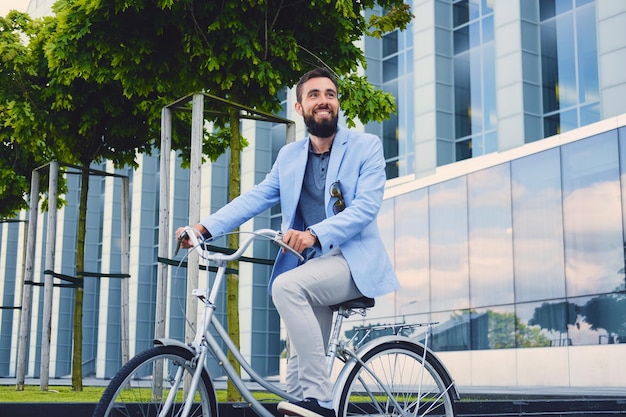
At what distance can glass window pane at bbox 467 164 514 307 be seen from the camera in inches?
927

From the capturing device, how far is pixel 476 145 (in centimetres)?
2480

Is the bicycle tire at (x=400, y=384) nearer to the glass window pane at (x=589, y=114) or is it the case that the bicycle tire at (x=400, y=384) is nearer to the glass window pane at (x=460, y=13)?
the glass window pane at (x=589, y=114)

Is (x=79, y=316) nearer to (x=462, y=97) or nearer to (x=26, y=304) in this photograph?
(x=26, y=304)

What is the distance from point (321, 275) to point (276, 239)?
0.38m

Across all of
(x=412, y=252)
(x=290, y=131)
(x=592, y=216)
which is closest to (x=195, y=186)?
(x=290, y=131)

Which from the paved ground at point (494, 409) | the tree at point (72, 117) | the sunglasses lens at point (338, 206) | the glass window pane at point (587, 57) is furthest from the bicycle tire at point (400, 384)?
the glass window pane at point (587, 57)

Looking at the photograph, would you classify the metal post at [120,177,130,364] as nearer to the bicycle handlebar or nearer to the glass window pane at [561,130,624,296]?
the bicycle handlebar

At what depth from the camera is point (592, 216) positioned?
69.6 ft

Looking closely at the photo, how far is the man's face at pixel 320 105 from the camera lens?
4.08 meters

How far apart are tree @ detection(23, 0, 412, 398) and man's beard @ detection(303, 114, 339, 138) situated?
153 inches

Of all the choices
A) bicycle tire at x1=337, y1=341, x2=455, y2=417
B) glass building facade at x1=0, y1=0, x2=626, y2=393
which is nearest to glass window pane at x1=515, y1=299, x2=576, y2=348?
glass building facade at x1=0, y1=0, x2=626, y2=393

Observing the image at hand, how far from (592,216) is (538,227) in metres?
1.81

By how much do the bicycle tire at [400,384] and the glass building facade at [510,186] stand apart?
56.2 feet

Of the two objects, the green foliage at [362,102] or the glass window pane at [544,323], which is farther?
the glass window pane at [544,323]
